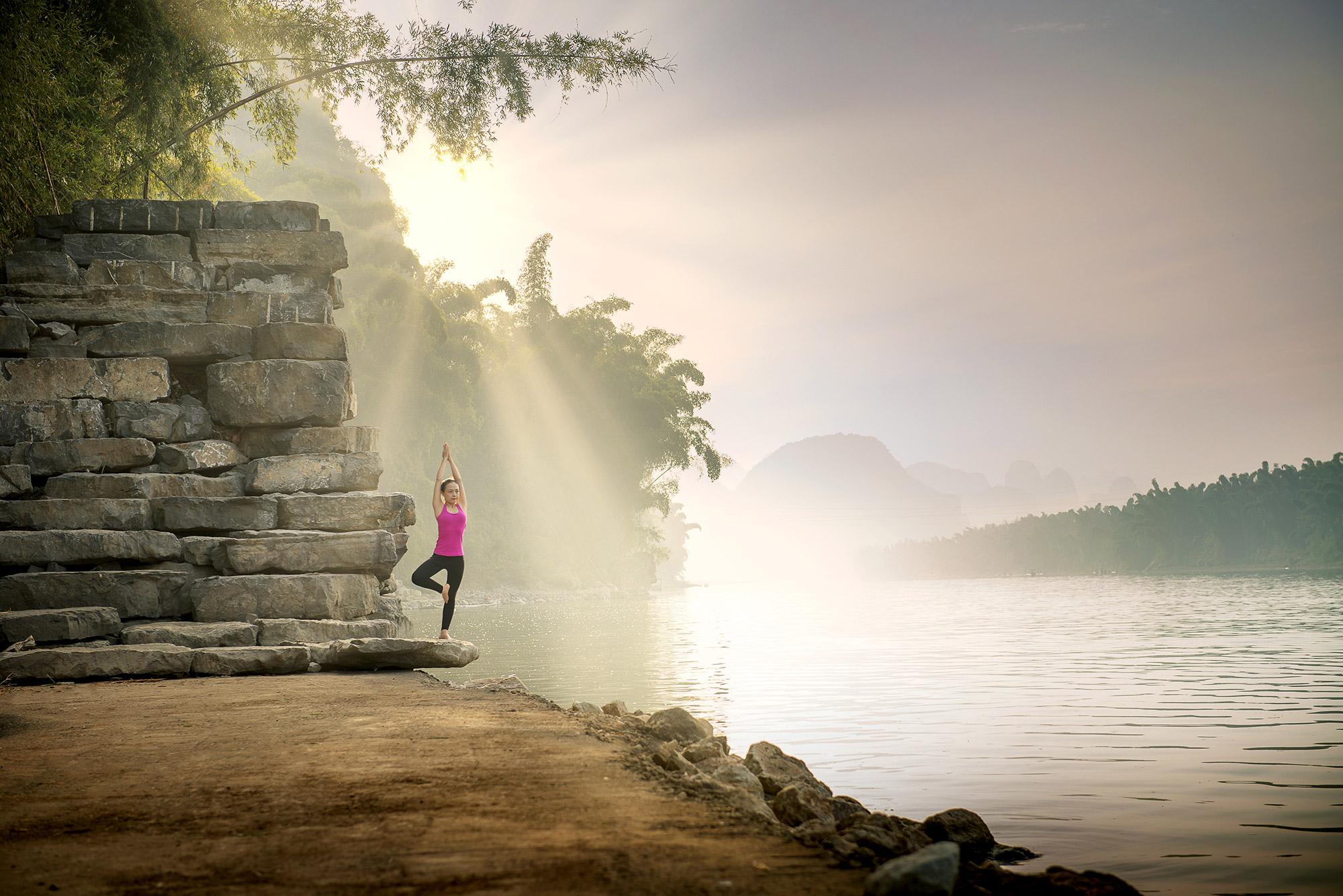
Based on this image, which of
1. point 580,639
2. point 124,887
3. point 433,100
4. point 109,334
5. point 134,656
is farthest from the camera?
point 580,639

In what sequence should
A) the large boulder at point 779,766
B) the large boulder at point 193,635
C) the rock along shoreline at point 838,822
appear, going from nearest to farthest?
the rock along shoreline at point 838,822 < the large boulder at point 779,766 < the large boulder at point 193,635

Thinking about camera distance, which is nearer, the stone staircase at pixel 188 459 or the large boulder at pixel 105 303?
the stone staircase at pixel 188 459

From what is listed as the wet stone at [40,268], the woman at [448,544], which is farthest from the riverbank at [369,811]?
the wet stone at [40,268]

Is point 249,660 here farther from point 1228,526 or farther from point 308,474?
point 1228,526

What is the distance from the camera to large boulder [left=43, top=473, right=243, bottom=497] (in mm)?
8664

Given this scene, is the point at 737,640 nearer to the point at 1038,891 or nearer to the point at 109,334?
the point at 109,334

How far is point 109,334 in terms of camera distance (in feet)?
30.5

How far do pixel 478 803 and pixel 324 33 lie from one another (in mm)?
14068

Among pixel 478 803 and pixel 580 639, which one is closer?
pixel 478 803

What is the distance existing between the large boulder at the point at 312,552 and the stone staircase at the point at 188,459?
0.06 ft

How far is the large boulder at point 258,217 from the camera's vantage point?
394 inches

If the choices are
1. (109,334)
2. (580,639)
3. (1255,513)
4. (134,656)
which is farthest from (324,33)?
(1255,513)

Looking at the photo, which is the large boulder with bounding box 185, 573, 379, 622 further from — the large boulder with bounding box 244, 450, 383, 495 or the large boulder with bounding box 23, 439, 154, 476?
the large boulder with bounding box 23, 439, 154, 476

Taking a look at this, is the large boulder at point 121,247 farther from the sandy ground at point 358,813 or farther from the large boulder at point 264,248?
the sandy ground at point 358,813
